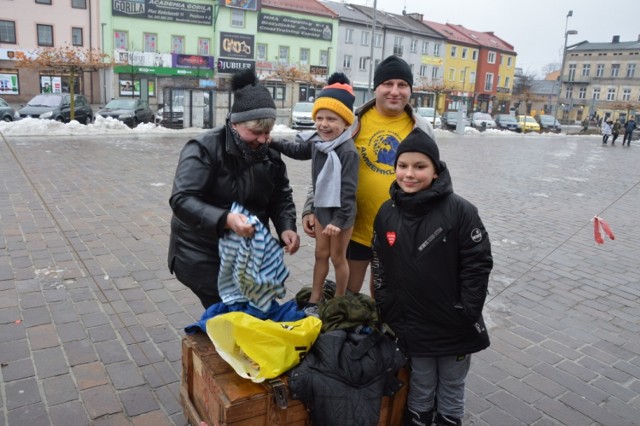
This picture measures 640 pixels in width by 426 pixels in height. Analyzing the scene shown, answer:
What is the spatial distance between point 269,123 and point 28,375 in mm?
2264

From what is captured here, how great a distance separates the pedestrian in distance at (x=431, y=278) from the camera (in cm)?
245

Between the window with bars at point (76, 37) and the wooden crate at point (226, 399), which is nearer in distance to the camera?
the wooden crate at point (226, 399)

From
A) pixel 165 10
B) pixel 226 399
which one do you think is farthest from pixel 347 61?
pixel 226 399

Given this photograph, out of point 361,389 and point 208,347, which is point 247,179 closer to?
point 208,347

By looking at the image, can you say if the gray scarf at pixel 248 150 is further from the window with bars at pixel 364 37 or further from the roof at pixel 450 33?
the roof at pixel 450 33

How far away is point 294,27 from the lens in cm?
4328

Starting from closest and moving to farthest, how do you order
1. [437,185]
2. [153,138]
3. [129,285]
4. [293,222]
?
[437,185], [293,222], [129,285], [153,138]

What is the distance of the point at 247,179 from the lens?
2680 millimetres

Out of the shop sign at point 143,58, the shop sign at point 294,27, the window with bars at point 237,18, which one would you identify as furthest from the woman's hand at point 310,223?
the shop sign at point 294,27

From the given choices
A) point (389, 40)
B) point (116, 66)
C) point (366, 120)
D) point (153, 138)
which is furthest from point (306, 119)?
point (389, 40)

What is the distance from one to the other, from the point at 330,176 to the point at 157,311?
2068 millimetres

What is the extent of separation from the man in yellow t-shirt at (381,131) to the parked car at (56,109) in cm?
1956

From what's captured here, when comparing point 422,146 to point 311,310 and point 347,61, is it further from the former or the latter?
point 347,61

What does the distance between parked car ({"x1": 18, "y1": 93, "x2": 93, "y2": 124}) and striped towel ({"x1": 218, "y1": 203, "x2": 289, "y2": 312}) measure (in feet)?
65.6
